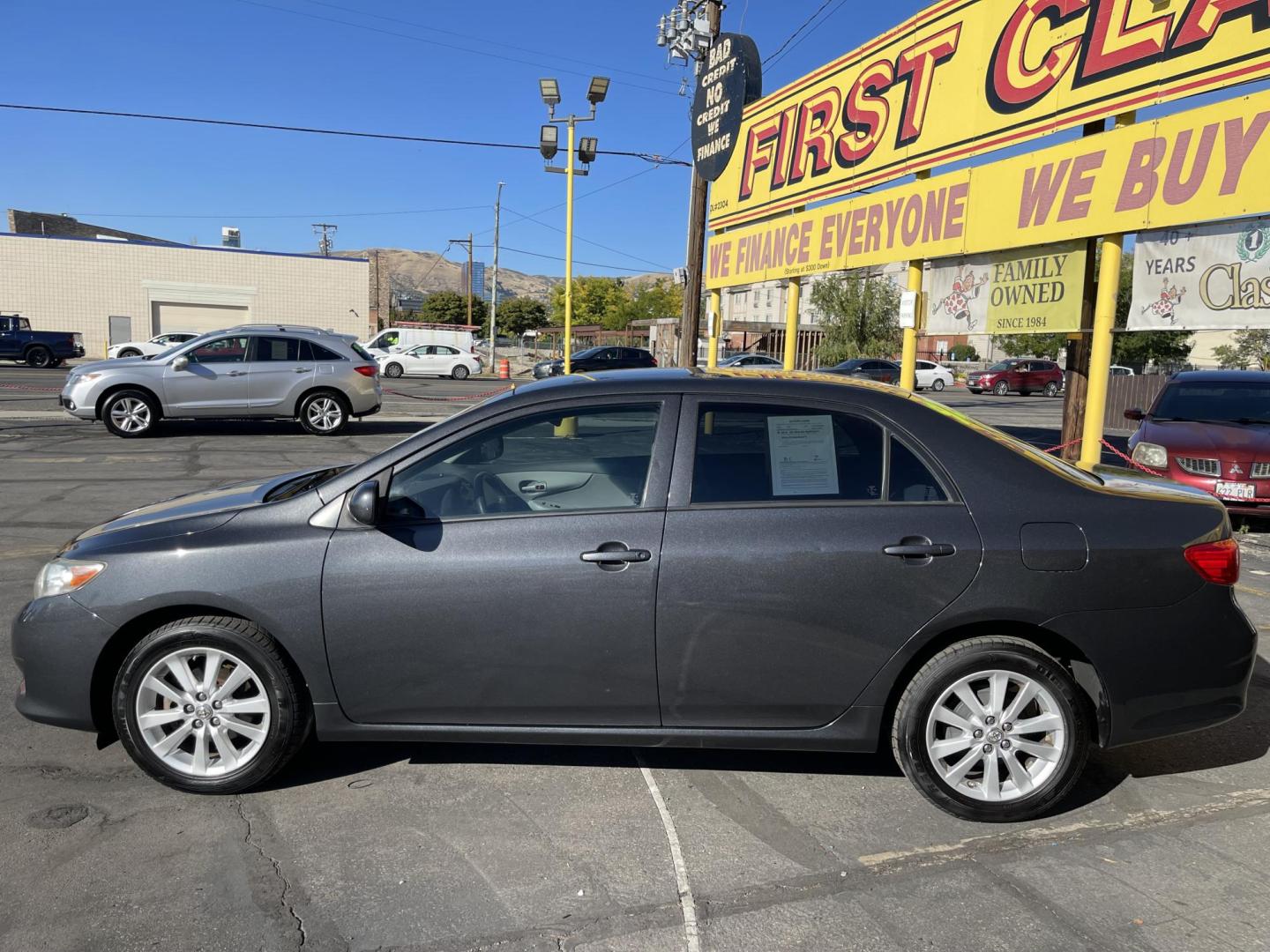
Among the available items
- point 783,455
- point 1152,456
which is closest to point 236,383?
point 1152,456

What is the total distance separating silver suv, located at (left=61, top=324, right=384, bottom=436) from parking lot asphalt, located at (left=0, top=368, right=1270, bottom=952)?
36.6 ft

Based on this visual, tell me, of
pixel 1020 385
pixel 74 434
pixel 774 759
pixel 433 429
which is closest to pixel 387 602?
pixel 433 429

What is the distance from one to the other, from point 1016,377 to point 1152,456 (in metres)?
34.9

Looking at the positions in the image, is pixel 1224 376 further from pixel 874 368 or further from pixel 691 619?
pixel 874 368

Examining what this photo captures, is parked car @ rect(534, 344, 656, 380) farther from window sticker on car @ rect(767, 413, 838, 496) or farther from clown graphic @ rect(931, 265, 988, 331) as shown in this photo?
window sticker on car @ rect(767, 413, 838, 496)

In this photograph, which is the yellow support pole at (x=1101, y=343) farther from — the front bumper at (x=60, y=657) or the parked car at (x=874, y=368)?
the parked car at (x=874, y=368)

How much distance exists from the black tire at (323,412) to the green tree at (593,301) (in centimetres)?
9922

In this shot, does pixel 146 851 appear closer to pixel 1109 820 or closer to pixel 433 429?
pixel 433 429

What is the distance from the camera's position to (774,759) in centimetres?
394

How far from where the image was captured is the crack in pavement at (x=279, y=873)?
2750 millimetres

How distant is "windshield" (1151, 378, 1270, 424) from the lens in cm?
922

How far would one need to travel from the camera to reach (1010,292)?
11.4 metres

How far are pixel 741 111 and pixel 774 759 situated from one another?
48.3 ft

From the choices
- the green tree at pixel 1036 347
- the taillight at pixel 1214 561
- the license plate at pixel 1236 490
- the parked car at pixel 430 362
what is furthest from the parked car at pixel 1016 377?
the taillight at pixel 1214 561
